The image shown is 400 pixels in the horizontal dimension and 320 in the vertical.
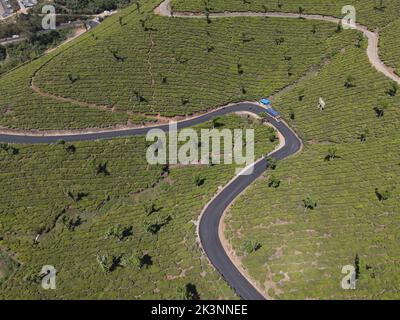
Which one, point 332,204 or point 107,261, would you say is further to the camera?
point 332,204

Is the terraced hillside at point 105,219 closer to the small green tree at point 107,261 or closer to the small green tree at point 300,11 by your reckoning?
the small green tree at point 107,261

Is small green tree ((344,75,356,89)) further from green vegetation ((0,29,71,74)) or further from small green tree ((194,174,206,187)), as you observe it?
green vegetation ((0,29,71,74))

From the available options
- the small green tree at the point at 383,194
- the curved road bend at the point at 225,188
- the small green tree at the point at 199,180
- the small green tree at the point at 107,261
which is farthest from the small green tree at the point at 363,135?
the small green tree at the point at 107,261

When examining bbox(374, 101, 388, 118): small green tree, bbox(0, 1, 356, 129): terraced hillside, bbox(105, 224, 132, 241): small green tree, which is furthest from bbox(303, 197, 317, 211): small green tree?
bbox(0, 1, 356, 129): terraced hillside

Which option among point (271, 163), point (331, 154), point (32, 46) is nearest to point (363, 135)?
point (331, 154)

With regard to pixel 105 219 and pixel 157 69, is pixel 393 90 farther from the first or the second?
pixel 105 219

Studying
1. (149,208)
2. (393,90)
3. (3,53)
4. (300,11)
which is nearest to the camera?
(149,208)
